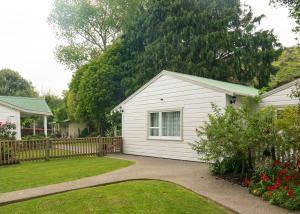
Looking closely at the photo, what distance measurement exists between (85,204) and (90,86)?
19178 millimetres

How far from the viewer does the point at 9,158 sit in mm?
11766

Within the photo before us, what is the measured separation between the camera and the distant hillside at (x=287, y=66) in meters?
20.8

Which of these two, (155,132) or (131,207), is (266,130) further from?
(155,132)

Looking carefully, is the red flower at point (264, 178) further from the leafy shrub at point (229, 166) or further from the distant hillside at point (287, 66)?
the distant hillside at point (287, 66)

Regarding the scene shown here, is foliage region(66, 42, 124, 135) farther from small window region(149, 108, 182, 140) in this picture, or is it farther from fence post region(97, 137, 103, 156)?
small window region(149, 108, 182, 140)

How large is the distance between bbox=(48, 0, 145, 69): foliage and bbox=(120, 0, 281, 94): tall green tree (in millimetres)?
8665

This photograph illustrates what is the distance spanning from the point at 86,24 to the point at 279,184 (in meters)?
30.0

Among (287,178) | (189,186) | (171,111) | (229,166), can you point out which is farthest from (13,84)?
(287,178)

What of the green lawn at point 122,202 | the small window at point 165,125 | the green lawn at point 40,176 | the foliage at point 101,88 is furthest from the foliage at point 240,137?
the foliage at point 101,88

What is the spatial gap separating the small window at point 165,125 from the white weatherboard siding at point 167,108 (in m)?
0.25

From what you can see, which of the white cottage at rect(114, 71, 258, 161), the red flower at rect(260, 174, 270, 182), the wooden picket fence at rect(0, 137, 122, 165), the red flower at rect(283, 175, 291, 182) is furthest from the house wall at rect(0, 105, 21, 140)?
the red flower at rect(283, 175, 291, 182)

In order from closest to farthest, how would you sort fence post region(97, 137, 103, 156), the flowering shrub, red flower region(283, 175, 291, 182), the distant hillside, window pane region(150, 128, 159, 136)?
the flowering shrub, red flower region(283, 175, 291, 182), window pane region(150, 128, 159, 136), fence post region(97, 137, 103, 156), the distant hillside

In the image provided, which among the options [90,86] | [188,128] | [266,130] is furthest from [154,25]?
[266,130]

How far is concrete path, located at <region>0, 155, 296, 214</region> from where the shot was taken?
5625 mm
